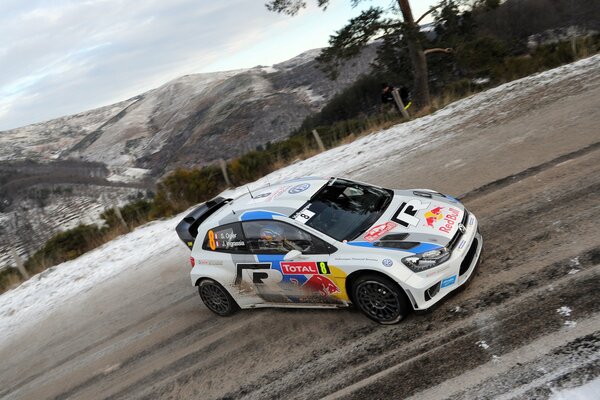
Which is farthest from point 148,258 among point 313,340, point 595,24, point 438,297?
point 595,24

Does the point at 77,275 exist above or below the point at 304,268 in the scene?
below

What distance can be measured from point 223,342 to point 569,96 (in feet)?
34.9

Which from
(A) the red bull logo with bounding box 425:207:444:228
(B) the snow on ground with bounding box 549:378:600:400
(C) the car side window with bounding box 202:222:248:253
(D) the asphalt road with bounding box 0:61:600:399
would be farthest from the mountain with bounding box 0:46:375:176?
(B) the snow on ground with bounding box 549:378:600:400

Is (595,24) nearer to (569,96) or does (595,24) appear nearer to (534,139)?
(569,96)

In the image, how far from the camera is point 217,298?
7.18 m

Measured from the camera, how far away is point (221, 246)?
6.88 m

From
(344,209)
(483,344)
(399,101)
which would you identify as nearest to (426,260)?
(483,344)

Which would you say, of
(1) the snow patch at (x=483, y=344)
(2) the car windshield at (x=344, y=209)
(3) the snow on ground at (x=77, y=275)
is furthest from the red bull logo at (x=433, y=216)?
(3) the snow on ground at (x=77, y=275)

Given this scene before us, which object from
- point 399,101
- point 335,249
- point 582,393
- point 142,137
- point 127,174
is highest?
point 142,137

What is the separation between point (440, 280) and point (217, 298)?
3560mm

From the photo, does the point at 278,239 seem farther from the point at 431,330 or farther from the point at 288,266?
the point at 431,330

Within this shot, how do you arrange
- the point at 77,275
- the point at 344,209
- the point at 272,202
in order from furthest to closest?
1. the point at 77,275
2. the point at 272,202
3. the point at 344,209

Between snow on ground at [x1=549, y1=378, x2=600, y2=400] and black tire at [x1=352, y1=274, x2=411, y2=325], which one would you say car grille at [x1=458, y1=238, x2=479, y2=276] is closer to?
black tire at [x1=352, y1=274, x2=411, y2=325]

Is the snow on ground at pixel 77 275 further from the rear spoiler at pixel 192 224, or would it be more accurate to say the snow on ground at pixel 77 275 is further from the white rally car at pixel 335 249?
the white rally car at pixel 335 249
